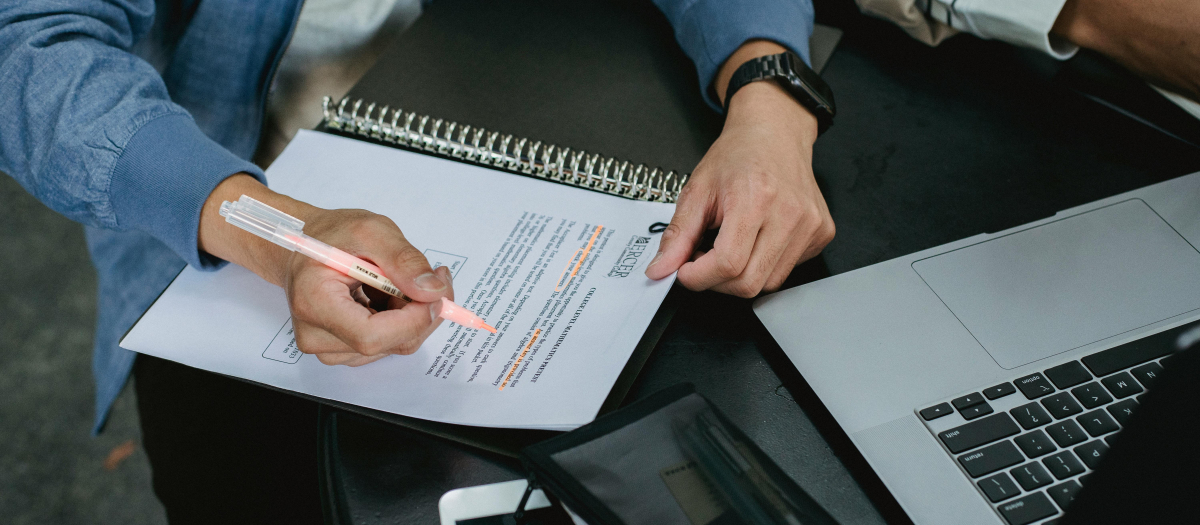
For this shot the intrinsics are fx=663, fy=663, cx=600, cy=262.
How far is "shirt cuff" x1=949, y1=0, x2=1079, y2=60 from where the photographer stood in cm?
64

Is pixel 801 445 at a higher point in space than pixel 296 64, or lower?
higher

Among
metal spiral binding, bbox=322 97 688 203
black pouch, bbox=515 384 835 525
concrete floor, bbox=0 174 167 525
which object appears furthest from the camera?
concrete floor, bbox=0 174 167 525

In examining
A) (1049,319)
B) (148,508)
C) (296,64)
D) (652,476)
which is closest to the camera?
(652,476)

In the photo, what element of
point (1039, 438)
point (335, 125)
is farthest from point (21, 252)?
point (1039, 438)

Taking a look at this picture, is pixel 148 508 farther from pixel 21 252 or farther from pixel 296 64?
pixel 296 64

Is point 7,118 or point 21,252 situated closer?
point 7,118

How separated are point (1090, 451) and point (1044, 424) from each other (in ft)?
0.09

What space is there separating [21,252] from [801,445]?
1.83m

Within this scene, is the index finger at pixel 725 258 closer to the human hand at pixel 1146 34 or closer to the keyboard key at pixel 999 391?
the keyboard key at pixel 999 391

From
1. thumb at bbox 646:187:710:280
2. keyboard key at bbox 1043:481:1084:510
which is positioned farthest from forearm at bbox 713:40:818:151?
keyboard key at bbox 1043:481:1084:510

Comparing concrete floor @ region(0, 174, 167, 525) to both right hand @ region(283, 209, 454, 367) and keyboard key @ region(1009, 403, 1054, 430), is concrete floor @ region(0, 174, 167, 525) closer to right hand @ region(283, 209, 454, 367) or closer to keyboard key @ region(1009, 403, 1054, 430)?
right hand @ region(283, 209, 454, 367)

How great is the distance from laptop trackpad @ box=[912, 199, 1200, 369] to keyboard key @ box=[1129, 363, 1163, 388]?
0.03 metres

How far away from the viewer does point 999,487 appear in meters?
0.39

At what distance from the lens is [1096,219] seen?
1.80ft
